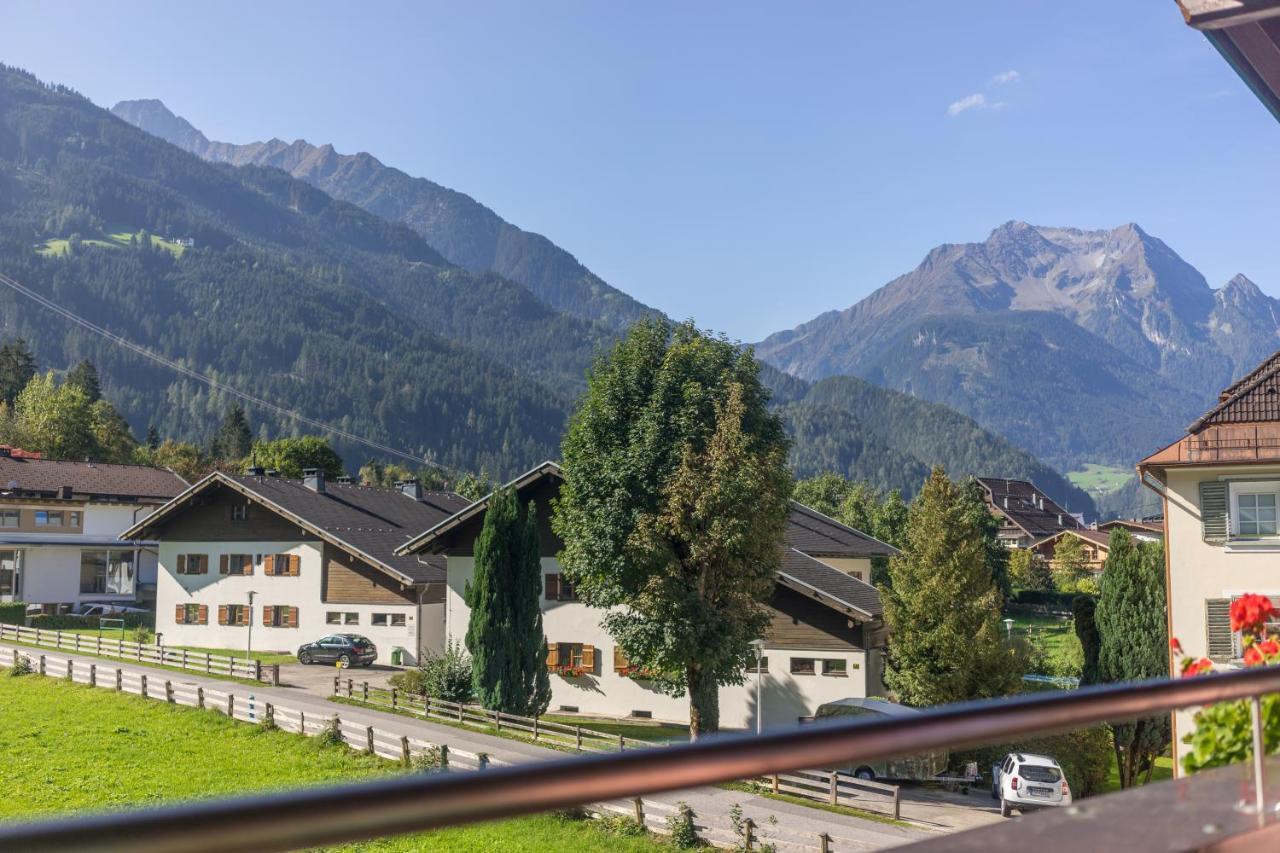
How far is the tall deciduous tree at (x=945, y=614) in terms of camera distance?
94.6 ft

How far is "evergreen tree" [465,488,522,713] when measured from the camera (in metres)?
31.4

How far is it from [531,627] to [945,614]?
1119 centimetres

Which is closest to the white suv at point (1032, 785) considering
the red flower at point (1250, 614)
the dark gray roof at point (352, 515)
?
the red flower at point (1250, 614)

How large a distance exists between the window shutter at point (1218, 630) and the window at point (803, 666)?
1180 cm

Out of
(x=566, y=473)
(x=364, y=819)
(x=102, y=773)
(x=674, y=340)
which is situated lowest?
(x=102, y=773)

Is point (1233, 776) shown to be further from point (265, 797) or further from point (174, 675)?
point (174, 675)

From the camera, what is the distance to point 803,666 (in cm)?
3328

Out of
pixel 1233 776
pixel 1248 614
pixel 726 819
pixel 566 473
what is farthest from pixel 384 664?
pixel 1233 776

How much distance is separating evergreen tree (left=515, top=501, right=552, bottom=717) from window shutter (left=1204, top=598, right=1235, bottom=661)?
1691 cm

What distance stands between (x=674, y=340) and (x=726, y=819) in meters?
13.8

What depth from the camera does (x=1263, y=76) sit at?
543 centimetres

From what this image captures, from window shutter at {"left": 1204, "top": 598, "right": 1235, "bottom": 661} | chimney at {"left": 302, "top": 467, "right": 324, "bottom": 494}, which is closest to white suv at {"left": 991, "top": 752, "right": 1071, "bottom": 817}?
window shutter at {"left": 1204, "top": 598, "right": 1235, "bottom": 661}

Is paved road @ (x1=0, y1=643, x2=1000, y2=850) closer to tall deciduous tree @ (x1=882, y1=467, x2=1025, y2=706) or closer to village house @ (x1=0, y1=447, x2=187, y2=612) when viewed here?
tall deciduous tree @ (x1=882, y1=467, x2=1025, y2=706)

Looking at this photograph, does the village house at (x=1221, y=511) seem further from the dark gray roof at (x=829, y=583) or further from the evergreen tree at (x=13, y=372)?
the evergreen tree at (x=13, y=372)
